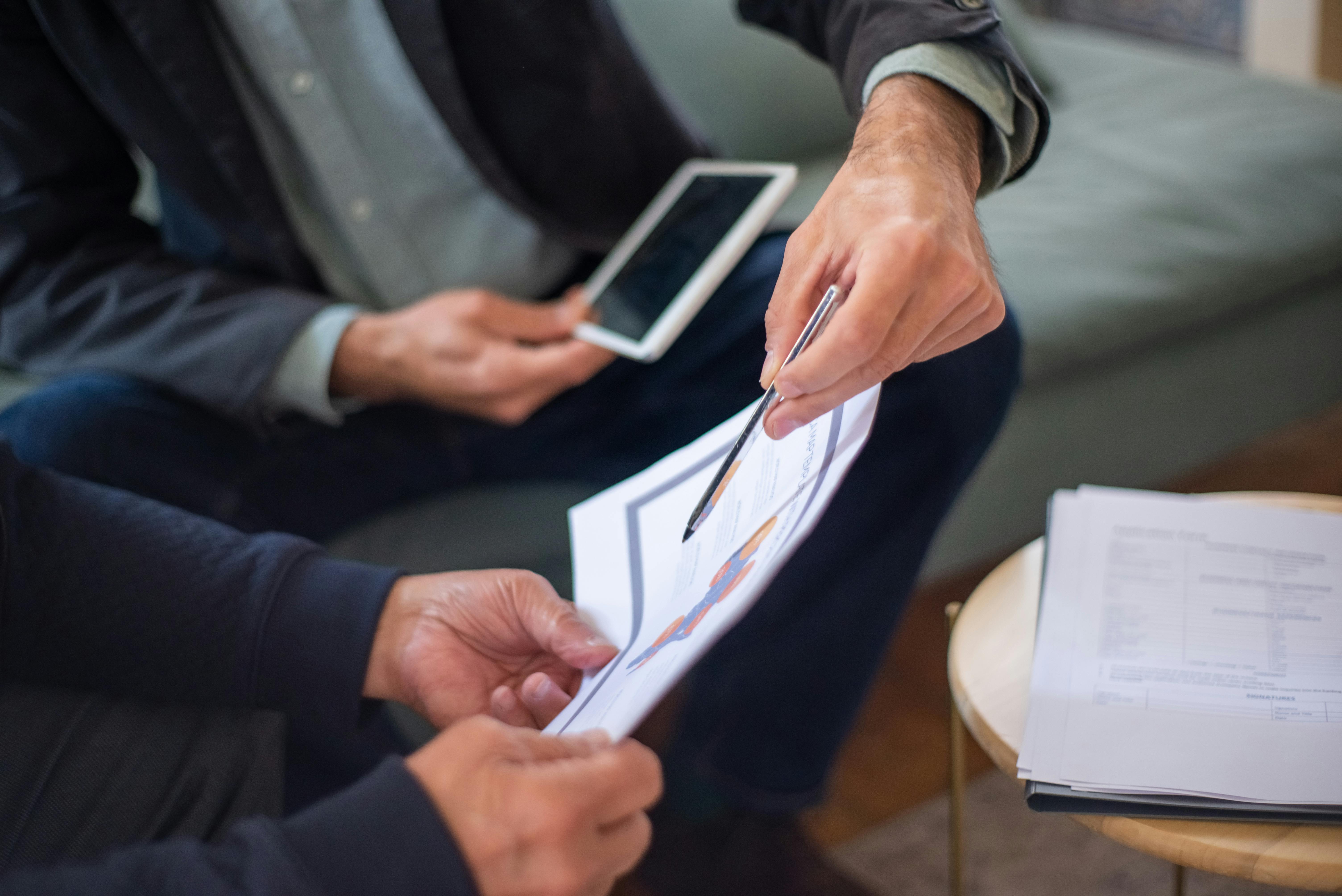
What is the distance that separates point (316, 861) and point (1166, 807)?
1.19 ft

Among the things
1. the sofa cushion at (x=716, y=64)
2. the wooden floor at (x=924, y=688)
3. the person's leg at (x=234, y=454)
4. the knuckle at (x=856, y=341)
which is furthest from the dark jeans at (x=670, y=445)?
the sofa cushion at (x=716, y=64)

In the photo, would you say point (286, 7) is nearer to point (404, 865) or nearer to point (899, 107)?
point (899, 107)

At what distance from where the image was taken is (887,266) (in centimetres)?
40

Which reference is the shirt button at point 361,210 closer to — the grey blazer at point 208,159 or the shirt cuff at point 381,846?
the grey blazer at point 208,159

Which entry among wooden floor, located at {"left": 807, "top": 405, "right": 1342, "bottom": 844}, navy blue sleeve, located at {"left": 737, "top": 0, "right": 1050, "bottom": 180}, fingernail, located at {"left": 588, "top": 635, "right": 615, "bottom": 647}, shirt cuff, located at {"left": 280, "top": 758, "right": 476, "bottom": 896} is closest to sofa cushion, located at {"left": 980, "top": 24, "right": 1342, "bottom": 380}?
wooden floor, located at {"left": 807, "top": 405, "right": 1342, "bottom": 844}

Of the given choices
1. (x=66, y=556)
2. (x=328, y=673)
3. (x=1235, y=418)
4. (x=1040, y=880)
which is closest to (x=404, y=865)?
(x=328, y=673)

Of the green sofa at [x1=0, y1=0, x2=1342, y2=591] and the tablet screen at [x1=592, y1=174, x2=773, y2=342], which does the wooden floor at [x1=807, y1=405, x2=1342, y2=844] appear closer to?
the green sofa at [x1=0, y1=0, x2=1342, y2=591]

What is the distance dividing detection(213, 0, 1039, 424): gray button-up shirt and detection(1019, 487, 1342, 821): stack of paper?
53cm

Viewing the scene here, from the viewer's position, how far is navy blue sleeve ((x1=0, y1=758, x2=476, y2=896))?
35 cm

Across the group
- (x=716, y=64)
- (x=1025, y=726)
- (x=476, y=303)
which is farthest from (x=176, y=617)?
(x=716, y=64)

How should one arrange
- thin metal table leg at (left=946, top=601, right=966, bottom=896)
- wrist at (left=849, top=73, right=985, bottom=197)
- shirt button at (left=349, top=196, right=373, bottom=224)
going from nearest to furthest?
wrist at (left=849, top=73, right=985, bottom=197)
thin metal table leg at (left=946, top=601, right=966, bottom=896)
shirt button at (left=349, top=196, right=373, bottom=224)

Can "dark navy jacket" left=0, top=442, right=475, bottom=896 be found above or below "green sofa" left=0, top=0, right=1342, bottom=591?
above

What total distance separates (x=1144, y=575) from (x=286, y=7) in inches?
28.5

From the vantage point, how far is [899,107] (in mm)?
492
